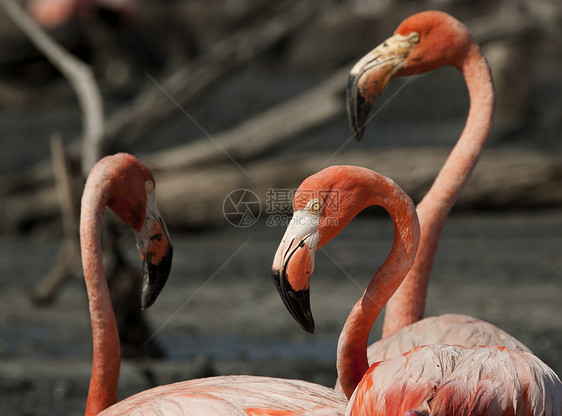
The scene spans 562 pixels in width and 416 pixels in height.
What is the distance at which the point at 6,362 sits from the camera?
16.5 ft

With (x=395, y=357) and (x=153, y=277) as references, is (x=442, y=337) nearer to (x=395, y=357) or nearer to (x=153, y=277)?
(x=395, y=357)

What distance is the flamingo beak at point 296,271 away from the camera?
2457 millimetres

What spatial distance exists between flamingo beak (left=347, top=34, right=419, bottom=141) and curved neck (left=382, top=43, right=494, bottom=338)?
0.26 meters

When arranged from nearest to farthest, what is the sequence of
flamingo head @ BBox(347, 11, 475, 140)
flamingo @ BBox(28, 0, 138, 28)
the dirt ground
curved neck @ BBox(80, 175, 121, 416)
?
curved neck @ BBox(80, 175, 121, 416) → flamingo head @ BBox(347, 11, 475, 140) → the dirt ground → flamingo @ BBox(28, 0, 138, 28)

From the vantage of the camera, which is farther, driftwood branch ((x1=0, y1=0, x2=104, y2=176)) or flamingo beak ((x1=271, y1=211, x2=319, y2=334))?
driftwood branch ((x1=0, y1=0, x2=104, y2=176))

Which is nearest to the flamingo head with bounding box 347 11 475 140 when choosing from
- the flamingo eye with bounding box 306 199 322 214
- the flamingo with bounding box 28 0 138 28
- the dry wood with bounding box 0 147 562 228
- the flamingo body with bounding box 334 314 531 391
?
the flamingo body with bounding box 334 314 531 391

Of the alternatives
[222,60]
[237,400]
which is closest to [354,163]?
[222,60]

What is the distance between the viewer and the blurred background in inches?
200

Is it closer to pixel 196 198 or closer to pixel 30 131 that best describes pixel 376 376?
pixel 196 198

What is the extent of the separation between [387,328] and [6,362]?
2.51m

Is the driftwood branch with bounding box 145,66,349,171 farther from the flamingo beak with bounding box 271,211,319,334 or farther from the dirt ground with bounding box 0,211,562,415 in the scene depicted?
the flamingo beak with bounding box 271,211,319,334

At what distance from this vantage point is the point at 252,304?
635 cm

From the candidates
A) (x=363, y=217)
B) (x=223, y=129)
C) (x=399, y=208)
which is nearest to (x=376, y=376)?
(x=399, y=208)

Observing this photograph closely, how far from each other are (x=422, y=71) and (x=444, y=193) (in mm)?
505
